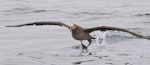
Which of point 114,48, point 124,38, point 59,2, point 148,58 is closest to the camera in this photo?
point 148,58

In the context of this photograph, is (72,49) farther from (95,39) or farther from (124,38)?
(124,38)

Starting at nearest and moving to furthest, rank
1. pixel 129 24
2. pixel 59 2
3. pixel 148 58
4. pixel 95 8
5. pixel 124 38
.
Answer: pixel 148 58, pixel 124 38, pixel 129 24, pixel 95 8, pixel 59 2

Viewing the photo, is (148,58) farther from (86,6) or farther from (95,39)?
(86,6)

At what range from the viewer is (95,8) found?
80.9 feet

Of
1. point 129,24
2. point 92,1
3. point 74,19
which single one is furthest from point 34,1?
point 129,24

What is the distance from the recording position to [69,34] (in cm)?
1842

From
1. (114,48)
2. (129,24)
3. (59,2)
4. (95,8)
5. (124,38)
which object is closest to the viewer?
(114,48)

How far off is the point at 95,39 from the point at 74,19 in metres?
4.92

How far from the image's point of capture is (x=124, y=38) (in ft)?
57.9

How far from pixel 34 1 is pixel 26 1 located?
393 millimetres

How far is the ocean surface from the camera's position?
48.4 ft

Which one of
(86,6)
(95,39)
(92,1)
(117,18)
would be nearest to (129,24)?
(117,18)

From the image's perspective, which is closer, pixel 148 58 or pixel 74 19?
pixel 148 58

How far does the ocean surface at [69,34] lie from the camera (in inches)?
581
